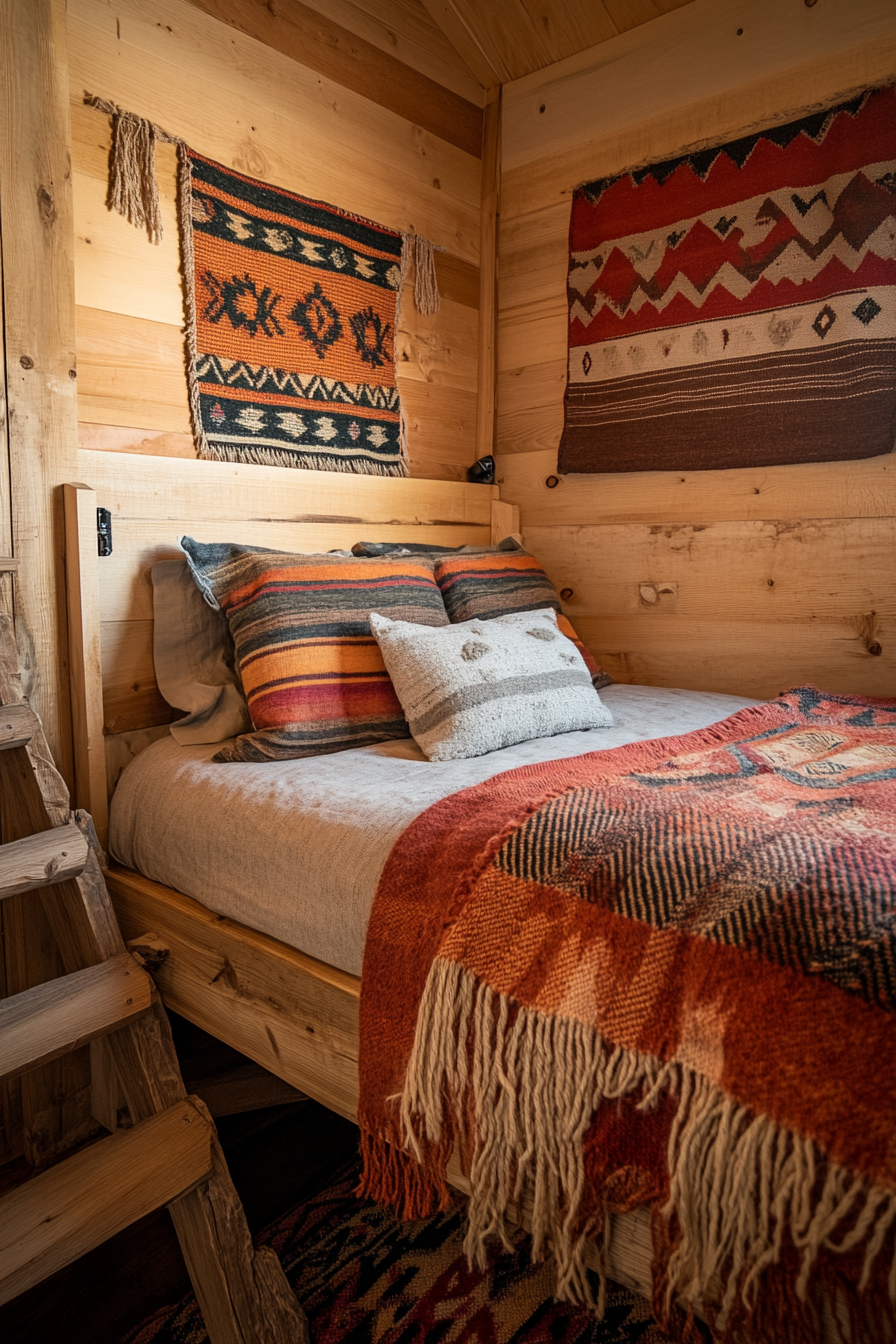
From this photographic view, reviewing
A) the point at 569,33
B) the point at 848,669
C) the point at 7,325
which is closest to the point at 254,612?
the point at 7,325

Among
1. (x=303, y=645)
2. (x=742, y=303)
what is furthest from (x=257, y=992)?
(x=742, y=303)

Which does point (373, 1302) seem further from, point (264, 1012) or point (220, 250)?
point (220, 250)

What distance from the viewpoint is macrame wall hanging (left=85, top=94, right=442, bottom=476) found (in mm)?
1844

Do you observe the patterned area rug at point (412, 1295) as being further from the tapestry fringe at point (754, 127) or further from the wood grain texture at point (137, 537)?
the tapestry fringe at point (754, 127)

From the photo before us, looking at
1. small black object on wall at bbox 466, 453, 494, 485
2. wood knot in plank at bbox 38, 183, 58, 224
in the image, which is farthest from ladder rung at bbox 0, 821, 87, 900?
small black object on wall at bbox 466, 453, 494, 485

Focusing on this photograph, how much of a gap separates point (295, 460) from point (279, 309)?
351 mm

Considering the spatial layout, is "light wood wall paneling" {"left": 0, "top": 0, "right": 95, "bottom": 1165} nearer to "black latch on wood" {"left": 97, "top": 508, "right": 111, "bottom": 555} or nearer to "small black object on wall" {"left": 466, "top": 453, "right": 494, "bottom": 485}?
"black latch on wood" {"left": 97, "top": 508, "right": 111, "bottom": 555}

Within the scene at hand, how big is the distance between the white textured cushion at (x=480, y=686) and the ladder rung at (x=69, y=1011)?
58 centimetres

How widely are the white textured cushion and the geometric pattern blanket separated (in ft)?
2.14

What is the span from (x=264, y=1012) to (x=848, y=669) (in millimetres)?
1522

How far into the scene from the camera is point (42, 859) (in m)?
1.26

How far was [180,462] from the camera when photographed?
179 centimetres

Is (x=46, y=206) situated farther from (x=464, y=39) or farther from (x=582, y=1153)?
(x=582, y=1153)

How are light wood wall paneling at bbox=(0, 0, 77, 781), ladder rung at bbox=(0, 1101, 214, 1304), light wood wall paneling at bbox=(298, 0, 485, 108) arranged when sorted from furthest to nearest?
1. light wood wall paneling at bbox=(298, 0, 485, 108)
2. light wood wall paneling at bbox=(0, 0, 77, 781)
3. ladder rung at bbox=(0, 1101, 214, 1304)
